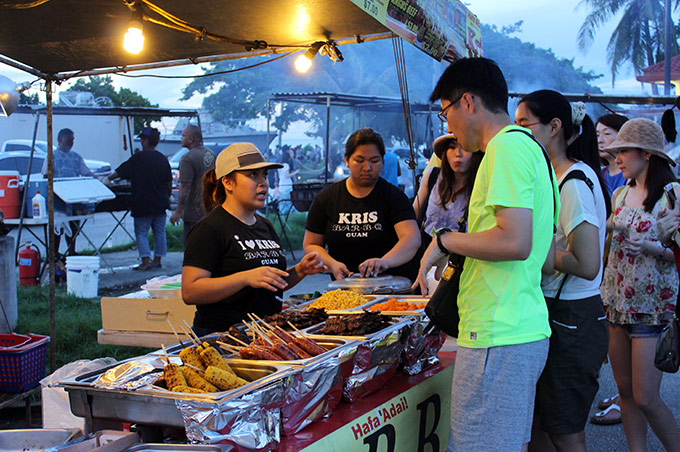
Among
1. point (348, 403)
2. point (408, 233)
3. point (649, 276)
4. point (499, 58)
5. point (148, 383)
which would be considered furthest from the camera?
point (499, 58)

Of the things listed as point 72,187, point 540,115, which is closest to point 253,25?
point 540,115

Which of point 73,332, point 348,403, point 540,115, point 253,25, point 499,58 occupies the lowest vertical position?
point 73,332

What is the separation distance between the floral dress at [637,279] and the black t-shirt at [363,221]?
131 cm

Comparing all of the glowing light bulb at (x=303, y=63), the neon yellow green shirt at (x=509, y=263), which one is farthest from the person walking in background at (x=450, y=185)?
the neon yellow green shirt at (x=509, y=263)

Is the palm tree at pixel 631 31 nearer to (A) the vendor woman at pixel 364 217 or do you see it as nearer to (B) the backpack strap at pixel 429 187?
(B) the backpack strap at pixel 429 187

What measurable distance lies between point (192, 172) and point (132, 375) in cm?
645

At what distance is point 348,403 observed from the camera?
2625 mm

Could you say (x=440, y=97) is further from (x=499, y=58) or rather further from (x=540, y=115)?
(x=499, y=58)

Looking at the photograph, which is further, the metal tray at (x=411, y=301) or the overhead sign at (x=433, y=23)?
the overhead sign at (x=433, y=23)

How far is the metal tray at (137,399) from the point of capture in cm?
192

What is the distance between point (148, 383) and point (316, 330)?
0.96 m

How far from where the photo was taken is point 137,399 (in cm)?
198

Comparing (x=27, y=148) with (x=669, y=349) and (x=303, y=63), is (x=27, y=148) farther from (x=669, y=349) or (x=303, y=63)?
(x=669, y=349)

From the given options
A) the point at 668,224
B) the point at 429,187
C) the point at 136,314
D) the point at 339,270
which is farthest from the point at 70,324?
the point at 668,224
